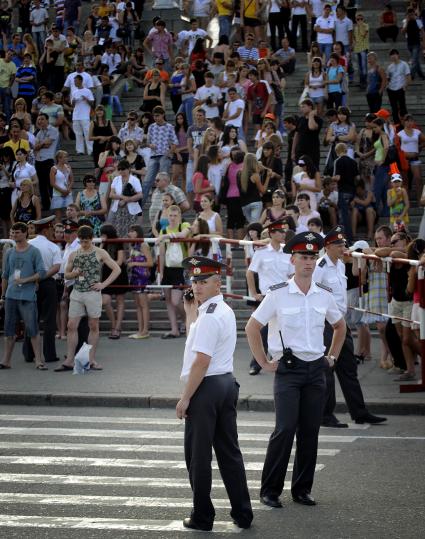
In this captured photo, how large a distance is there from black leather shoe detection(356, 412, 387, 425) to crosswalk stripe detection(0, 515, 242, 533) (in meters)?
4.09

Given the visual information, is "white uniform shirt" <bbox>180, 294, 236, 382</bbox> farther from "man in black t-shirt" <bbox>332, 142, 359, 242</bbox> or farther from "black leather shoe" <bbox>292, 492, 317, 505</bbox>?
"man in black t-shirt" <bbox>332, 142, 359, 242</bbox>

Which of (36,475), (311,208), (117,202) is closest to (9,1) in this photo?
(117,202)

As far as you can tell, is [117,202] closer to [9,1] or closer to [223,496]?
[223,496]

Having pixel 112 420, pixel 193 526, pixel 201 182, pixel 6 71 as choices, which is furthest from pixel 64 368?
pixel 6 71

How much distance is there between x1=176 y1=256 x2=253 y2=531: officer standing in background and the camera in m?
8.81

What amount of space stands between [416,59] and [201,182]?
8.71 metres

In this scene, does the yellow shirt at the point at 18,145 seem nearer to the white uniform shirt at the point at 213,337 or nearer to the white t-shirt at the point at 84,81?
the white t-shirt at the point at 84,81

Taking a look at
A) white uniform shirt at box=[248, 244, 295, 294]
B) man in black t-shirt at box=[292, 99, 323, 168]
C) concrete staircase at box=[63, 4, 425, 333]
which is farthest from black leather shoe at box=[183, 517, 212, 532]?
man in black t-shirt at box=[292, 99, 323, 168]

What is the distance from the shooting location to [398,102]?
25266mm

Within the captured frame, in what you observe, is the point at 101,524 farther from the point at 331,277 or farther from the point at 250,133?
the point at 250,133

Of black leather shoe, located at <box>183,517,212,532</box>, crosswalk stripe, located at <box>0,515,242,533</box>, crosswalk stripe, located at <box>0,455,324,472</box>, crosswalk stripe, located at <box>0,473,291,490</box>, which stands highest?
black leather shoe, located at <box>183,517,212,532</box>

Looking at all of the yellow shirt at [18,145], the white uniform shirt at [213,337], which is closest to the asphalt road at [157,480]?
the white uniform shirt at [213,337]

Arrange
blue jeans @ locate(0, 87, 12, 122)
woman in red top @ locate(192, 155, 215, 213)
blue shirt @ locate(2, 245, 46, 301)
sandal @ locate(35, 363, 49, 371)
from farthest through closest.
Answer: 1. blue jeans @ locate(0, 87, 12, 122)
2. woman in red top @ locate(192, 155, 215, 213)
3. blue shirt @ locate(2, 245, 46, 301)
4. sandal @ locate(35, 363, 49, 371)

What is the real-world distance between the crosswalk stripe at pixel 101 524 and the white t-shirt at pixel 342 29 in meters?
19.1
